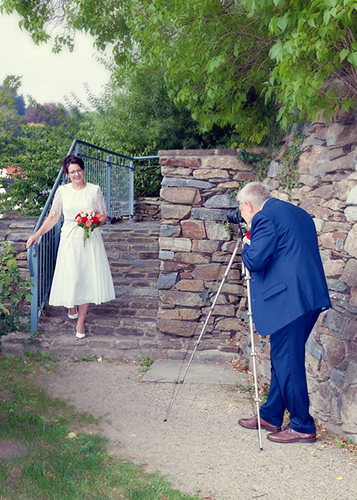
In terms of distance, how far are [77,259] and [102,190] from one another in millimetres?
3783

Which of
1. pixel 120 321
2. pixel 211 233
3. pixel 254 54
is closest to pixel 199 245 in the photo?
pixel 211 233

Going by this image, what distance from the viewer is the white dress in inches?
221

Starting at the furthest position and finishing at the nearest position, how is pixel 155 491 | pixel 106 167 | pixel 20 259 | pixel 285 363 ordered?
pixel 106 167 < pixel 20 259 < pixel 285 363 < pixel 155 491

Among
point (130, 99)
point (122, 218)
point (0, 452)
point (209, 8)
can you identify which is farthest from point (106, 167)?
point (0, 452)

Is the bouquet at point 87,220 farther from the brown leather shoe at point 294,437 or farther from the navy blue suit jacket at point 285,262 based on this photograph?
the brown leather shoe at point 294,437

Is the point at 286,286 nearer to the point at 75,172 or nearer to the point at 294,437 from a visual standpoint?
the point at 294,437

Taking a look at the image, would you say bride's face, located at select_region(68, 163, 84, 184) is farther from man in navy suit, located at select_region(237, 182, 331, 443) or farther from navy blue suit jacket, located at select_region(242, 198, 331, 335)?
navy blue suit jacket, located at select_region(242, 198, 331, 335)

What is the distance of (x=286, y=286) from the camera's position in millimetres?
3416

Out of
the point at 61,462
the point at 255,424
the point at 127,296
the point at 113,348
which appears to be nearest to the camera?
the point at 61,462

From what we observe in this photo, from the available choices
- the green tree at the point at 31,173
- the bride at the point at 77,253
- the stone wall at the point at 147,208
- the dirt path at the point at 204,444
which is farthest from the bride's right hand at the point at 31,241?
the stone wall at the point at 147,208

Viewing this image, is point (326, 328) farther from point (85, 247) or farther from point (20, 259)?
point (20, 259)

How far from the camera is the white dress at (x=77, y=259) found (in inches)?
221

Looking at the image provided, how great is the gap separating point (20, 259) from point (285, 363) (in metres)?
4.09

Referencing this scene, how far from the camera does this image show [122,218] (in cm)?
1056
